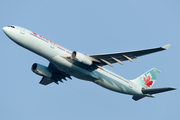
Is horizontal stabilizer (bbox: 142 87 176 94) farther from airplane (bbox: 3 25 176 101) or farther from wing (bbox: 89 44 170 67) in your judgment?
wing (bbox: 89 44 170 67)

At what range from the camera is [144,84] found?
42.3m

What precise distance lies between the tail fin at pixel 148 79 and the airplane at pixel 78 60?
2.84 metres

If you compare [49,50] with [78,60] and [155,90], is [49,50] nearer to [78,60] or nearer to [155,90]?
[78,60]

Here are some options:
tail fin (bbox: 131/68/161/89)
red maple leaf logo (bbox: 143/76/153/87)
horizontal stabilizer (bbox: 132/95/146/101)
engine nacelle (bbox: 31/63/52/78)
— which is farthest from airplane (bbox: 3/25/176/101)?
red maple leaf logo (bbox: 143/76/153/87)

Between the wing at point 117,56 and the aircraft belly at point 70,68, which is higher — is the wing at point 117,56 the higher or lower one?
the higher one

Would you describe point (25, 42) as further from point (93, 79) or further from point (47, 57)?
point (93, 79)

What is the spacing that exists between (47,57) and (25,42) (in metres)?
3.20

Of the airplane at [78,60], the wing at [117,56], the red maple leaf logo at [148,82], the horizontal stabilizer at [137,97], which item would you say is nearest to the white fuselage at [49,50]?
the airplane at [78,60]

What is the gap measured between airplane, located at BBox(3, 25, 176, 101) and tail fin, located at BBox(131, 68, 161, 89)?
2844 mm

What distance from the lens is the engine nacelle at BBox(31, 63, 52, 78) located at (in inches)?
1469

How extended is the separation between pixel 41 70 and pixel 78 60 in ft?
27.1

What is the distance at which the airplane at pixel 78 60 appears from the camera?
1243 inches

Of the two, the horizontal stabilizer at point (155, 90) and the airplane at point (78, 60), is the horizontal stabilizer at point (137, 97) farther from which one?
the airplane at point (78, 60)

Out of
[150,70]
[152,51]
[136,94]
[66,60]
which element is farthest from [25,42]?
[150,70]
